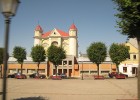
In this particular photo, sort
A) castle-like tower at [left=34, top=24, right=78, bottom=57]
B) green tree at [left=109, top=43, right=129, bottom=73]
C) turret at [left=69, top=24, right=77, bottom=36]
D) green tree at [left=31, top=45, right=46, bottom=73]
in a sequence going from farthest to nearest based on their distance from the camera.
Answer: turret at [left=69, top=24, right=77, bottom=36]
castle-like tower at [left=34, top=24, right=78, bottom=57]
green tree at [left=31, top=45, right=46, bottom=73]
green tree at [left=109, top=43, right=129, bottom=73]

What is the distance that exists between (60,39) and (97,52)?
40.1 metres

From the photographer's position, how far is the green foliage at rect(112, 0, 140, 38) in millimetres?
14867

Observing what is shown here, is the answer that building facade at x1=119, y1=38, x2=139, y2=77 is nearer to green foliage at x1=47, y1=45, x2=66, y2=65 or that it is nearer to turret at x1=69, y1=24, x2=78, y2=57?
green foliage at x1=47, y1=45, x2=66, y2=65

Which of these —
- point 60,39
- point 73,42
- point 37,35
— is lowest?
point 73,42

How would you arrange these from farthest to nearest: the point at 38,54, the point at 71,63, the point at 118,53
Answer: the point at 71,63 < the point at 38,54 < the point at 118,53

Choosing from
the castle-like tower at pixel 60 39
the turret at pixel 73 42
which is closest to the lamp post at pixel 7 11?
the castle-like tower at pixel 60 39

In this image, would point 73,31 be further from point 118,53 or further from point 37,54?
point 118,53

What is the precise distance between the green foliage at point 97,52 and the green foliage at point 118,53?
7.90ft

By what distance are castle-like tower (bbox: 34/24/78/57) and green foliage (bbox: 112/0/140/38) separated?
88.7m

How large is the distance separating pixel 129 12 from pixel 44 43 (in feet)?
311

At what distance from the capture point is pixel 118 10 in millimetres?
16703

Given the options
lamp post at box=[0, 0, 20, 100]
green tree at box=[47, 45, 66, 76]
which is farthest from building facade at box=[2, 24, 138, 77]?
lamp post at box=[0, 0, 20, 100]

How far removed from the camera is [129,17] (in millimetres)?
15484

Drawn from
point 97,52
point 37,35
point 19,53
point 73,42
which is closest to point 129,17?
point 97,52
